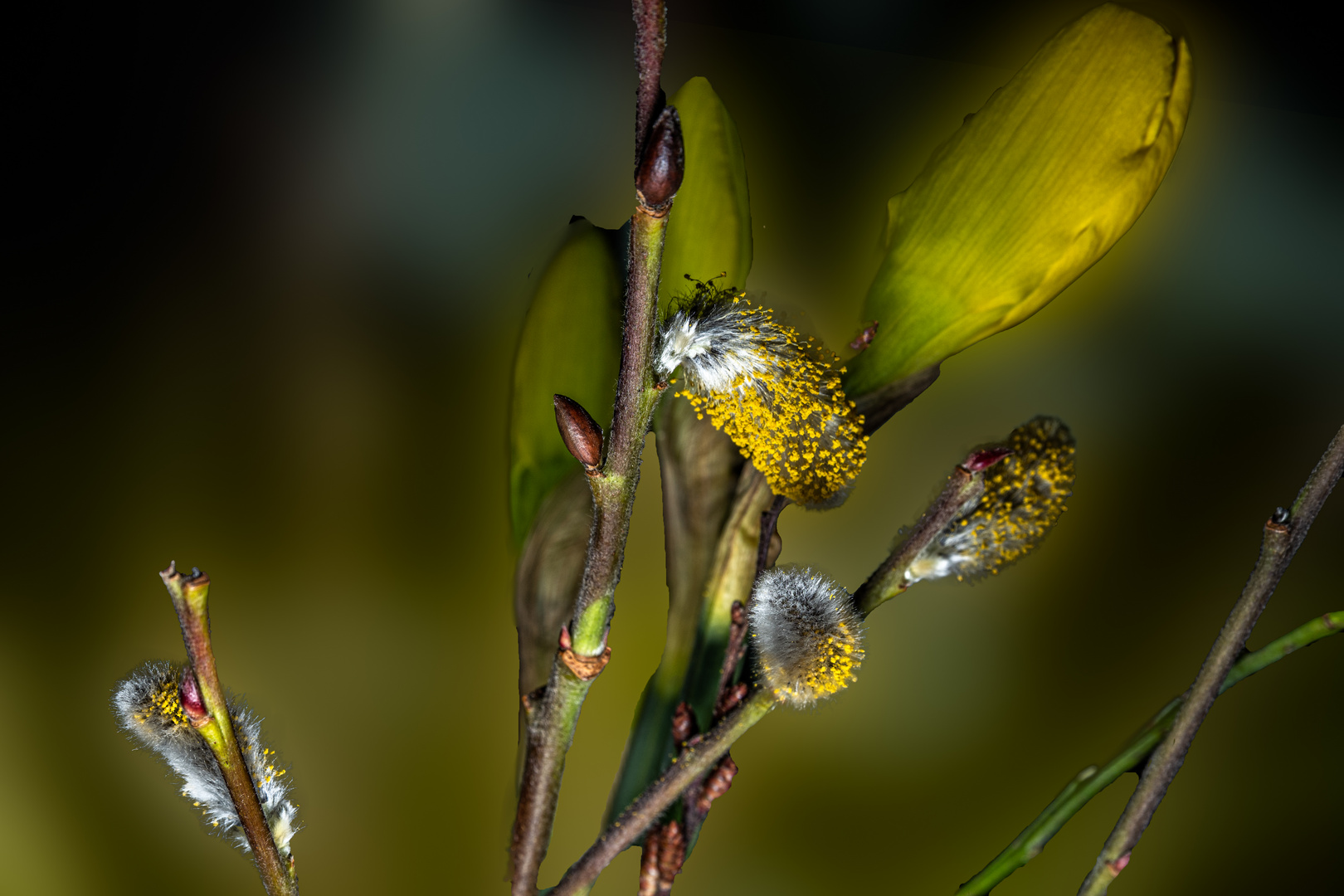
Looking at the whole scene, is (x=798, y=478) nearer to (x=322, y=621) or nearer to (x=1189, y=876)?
(x=322, y=621)

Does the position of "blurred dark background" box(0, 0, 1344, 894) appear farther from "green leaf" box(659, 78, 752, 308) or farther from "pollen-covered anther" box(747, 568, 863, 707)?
"pollen-covered anther" box(747, 568, 863, 707)

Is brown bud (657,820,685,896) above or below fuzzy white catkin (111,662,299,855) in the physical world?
below

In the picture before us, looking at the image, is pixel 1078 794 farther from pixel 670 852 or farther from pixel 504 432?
pixel 504 432

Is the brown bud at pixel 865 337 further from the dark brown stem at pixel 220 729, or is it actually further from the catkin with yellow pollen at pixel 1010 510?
the dark brown stem at pixel 220 729

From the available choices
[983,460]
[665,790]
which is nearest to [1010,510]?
[983,460]

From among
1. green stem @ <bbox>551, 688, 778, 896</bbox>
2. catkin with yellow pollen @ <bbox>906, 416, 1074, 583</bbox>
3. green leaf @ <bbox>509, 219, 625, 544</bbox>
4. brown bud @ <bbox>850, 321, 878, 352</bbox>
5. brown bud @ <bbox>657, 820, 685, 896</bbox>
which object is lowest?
brown bud @ <bbox>657, 820, 685, 896</bbox>

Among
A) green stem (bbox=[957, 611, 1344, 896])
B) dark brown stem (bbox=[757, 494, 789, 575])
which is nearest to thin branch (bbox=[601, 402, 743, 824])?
dark brown stem (bbox=[757, 494, 789, 575])

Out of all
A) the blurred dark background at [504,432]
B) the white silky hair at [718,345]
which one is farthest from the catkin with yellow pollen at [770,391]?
the blurred dark background at [504,432]

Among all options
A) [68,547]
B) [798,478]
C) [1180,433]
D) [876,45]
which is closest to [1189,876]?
[1180,433]
